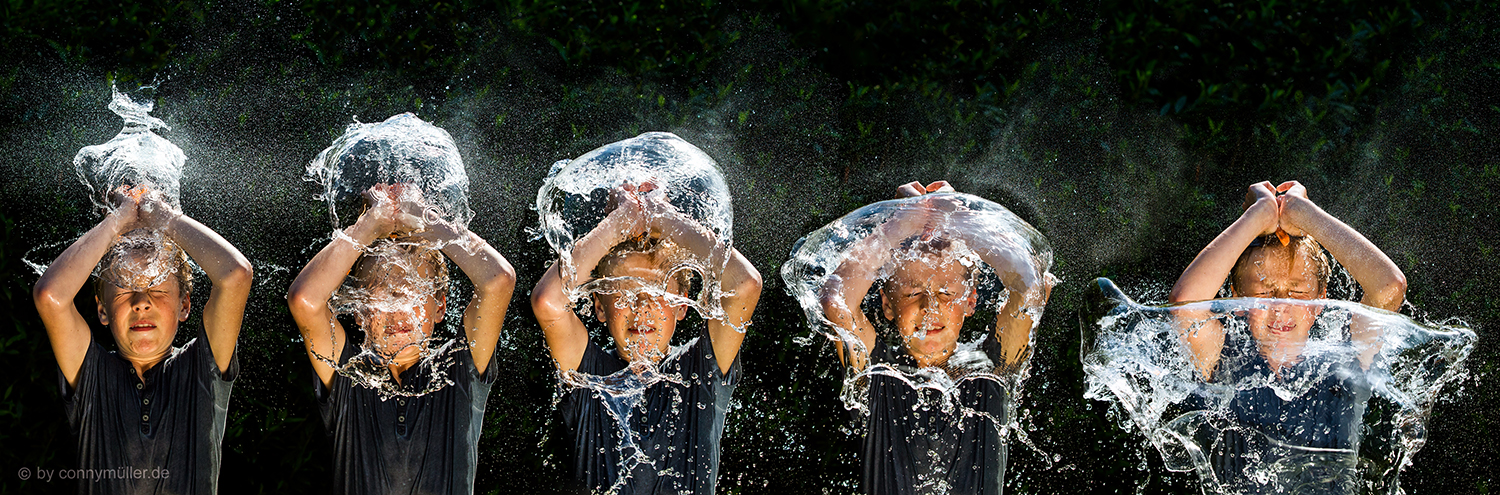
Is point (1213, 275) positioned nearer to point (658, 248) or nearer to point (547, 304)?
point (658, 248)

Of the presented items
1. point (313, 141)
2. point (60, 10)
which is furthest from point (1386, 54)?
point (60, 10)

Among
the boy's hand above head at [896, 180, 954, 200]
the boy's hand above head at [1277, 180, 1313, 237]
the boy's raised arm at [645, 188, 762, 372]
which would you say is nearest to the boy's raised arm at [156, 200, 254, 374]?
the boy's raised arm at [645, 188, 762, 372]

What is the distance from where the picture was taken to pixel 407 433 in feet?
11.3

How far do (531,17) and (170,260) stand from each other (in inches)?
66.2

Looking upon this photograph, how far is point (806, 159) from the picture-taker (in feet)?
15.3

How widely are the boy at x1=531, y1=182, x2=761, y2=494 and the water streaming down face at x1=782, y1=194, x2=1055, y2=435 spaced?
230mm

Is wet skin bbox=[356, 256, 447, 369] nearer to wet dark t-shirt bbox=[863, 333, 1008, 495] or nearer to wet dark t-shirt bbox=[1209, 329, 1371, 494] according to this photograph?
wet dark t-shirt bbox=[863, 333, 1008, 495]

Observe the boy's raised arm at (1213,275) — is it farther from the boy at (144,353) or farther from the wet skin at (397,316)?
the boy at (144,353)

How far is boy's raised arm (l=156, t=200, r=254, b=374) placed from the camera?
3.45 meters

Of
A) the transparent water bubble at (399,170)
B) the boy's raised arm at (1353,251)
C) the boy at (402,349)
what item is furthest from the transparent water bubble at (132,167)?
the boy's raised arm at (1353,251)

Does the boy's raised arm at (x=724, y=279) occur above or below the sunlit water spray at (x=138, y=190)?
below

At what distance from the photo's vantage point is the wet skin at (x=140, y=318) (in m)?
3.54

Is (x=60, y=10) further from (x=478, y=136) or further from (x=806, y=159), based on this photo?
(x=806, y=159)

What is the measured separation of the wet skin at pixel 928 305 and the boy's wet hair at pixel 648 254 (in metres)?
0.58
